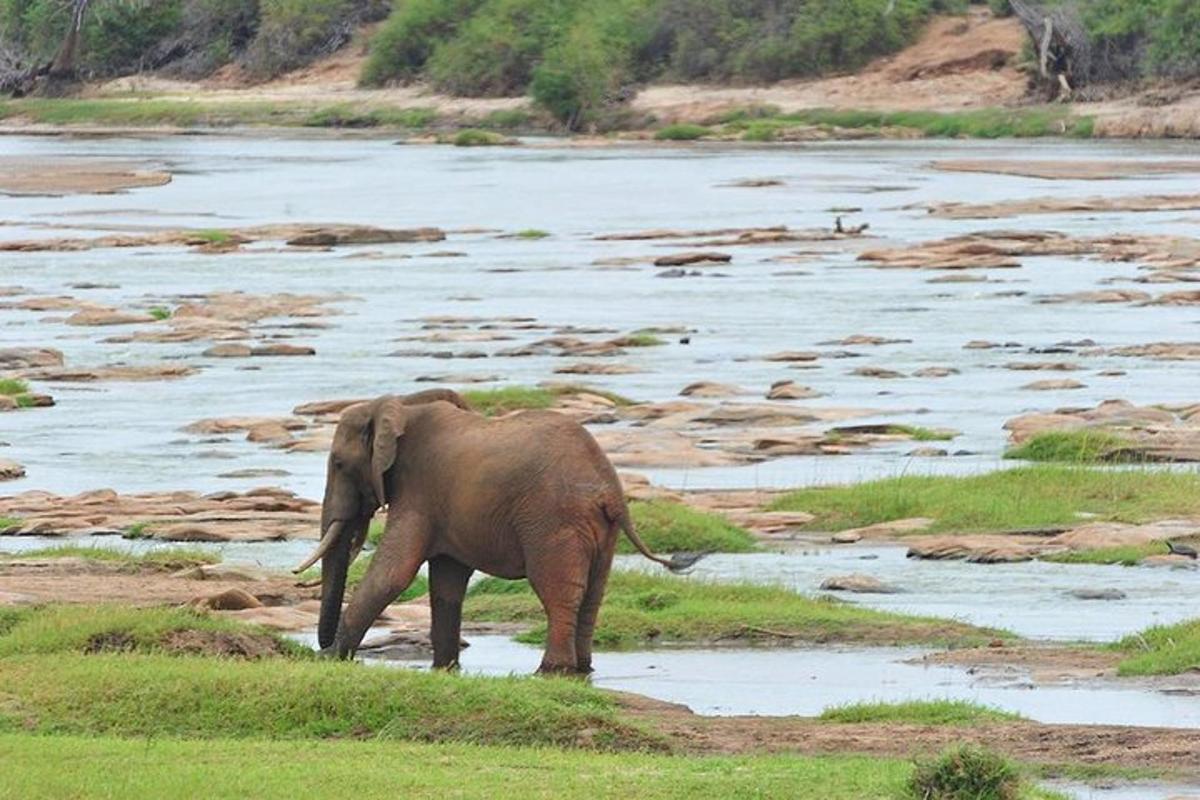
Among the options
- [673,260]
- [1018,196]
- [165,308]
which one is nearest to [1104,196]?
[1018,196]

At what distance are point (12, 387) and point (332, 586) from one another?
705 inches

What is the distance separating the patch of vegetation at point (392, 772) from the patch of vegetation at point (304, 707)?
45cm

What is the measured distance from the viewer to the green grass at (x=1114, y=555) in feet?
62.6

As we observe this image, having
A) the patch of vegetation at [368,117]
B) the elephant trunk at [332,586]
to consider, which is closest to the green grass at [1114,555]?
the elephant trunk at [332,586]

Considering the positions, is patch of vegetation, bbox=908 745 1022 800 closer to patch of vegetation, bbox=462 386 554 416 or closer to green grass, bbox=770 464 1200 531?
green grass, bbox=770 464 1200 531

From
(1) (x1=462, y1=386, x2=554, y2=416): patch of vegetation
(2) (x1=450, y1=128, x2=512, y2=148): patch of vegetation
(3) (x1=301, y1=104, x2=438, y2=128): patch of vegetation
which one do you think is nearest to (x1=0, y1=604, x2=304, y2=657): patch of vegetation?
(1) (x1=462, y1=386, x2=554, y2=416): patch of vegetation

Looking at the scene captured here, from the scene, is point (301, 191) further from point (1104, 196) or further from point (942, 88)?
point (942, 88)

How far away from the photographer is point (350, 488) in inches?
581

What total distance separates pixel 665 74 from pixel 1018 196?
1574 inches

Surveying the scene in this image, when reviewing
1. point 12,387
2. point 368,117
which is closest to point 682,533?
point 12,387

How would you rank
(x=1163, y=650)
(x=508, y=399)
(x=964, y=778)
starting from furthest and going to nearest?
(x=508, y=399) → (x=1163, y=650) → (x=964, y=778)

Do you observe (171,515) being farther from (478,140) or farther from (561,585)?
(478,140)

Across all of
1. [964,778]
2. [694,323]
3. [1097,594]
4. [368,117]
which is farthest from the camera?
[368,117]

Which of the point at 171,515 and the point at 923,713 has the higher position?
the point at 923,713
